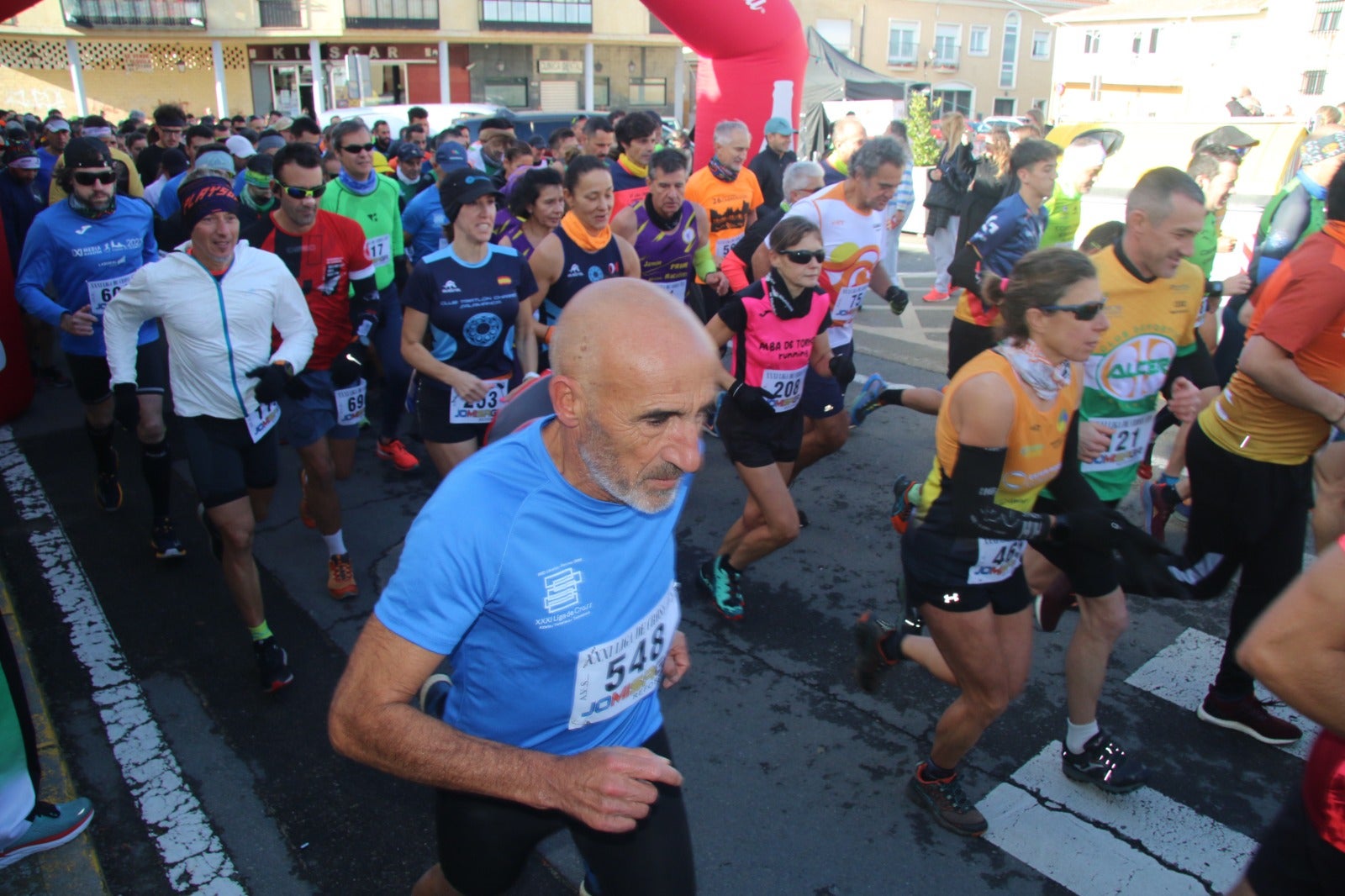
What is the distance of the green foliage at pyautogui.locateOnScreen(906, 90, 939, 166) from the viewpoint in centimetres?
1919

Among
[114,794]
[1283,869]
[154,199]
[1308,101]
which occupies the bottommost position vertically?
[114,794]

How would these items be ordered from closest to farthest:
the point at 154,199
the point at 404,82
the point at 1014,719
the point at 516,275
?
the point at 1014,719 < the point at 516,275 < the point at 154,199 < the point at 404,82

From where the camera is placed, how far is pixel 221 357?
384cm

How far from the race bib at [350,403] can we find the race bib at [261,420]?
61cm

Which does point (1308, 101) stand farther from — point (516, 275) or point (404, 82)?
point (516, 275)

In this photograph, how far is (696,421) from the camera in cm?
186

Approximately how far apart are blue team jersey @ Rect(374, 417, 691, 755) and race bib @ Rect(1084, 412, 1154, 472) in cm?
211

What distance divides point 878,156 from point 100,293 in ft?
15.3

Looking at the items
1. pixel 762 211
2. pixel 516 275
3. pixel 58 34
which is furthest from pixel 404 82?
pixel 516 275

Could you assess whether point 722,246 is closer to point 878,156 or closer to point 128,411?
point 878,156

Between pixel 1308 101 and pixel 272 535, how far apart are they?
4182 centimetres

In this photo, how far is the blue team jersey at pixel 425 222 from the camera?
766 cm

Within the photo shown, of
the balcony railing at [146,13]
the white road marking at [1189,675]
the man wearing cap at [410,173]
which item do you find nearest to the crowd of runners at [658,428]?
the white road marking at [1189,675]

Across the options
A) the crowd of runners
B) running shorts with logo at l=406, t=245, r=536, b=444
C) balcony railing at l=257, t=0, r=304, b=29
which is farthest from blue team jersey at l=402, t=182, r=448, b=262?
balcony railing at l=257, t=0, r=304, b=29
